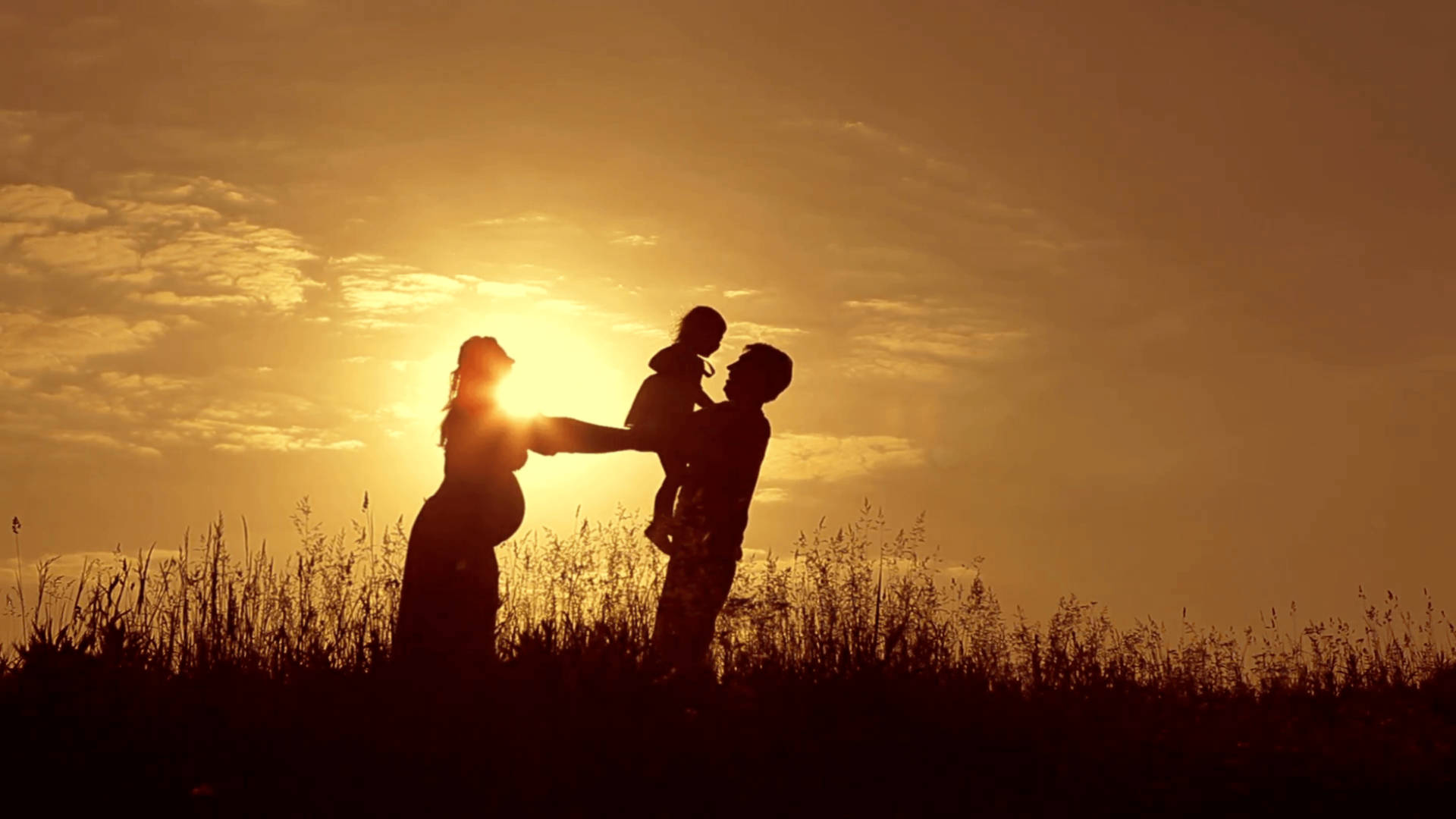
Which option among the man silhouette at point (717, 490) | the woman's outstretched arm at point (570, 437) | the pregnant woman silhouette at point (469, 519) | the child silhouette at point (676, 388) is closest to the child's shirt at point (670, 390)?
the child silhouette at point (676, 388)

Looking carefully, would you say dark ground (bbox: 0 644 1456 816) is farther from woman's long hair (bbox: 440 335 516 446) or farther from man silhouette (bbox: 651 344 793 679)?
woman's long hair (bbox: 440 335 516 446)

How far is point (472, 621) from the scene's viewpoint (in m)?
6.50

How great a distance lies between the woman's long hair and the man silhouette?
1610 mm

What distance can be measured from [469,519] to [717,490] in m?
1.78

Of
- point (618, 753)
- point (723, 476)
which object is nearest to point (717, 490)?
point (723, 476)

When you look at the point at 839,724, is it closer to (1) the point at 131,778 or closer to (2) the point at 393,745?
(2) the point at 393,745

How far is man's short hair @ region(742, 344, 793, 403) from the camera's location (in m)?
7.77

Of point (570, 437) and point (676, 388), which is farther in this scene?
point (676, 388)

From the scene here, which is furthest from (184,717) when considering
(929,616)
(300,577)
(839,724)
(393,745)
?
(929,616)

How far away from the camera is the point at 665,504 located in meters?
8.16

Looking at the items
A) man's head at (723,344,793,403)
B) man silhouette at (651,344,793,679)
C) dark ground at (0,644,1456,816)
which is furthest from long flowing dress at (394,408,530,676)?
man's head at (723,344,793,403)

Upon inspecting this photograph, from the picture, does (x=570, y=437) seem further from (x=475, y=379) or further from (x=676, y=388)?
(x=676, y=388)

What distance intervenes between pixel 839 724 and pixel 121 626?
12.4ft

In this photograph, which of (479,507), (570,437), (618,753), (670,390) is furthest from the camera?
(670,390)
